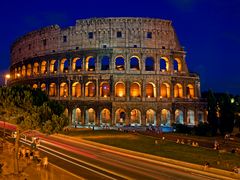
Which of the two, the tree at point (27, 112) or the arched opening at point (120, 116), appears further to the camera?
the arched opening at point (120, 116)

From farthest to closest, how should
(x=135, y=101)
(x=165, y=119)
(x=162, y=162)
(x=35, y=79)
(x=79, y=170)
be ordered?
(x=35, y=79) → (x=165, y=119) → (x=135, y=101) → (x=162, y=162) → (x=79, y=170)

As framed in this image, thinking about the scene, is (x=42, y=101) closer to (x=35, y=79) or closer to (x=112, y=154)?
(x=112, y=154)

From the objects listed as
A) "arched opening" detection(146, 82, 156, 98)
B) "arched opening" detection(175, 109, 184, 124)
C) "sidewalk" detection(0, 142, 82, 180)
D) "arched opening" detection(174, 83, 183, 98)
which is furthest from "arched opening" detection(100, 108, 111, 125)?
"sidewalk" detection(0, 142, 82, 180)

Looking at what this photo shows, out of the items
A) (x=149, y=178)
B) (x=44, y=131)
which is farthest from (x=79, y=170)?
(x=149, y=178)

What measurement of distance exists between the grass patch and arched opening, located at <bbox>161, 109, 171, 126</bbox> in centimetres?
1739

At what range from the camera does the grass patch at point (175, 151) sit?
23.0 metres

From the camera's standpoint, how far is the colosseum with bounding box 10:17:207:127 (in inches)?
2047

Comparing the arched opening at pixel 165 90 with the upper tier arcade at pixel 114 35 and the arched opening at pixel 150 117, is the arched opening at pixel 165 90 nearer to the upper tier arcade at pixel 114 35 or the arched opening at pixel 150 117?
the arched opening at pixel 150 117

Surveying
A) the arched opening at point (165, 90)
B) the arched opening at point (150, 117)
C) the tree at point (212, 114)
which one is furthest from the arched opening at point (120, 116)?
the tree at point (212, 114)

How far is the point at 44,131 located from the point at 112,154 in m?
9.25

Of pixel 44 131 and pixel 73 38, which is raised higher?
pixel 73 38

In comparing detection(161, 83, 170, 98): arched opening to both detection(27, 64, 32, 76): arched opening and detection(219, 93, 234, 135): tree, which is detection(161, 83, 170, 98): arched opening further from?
detection(27, 64, 32, 76): arched opening

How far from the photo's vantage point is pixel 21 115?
1998 cm

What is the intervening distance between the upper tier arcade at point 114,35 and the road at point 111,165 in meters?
28.8
